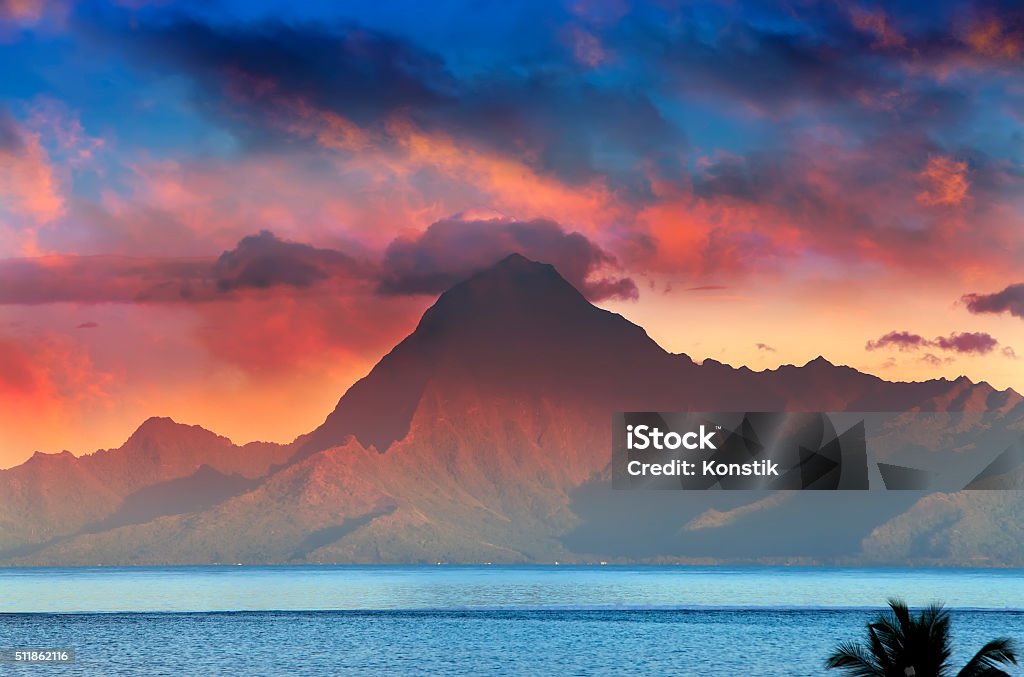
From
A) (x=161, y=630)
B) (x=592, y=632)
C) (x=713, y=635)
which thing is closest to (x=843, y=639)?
(x=713, y=635)

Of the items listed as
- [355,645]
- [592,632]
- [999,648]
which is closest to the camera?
[999,648]

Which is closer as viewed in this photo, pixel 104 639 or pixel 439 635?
pixel 104 639

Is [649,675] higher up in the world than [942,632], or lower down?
lower down

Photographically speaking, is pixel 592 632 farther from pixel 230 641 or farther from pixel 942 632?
pixel 942 632

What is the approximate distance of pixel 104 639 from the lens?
156 m

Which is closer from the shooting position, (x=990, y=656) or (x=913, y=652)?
(x=990, y=656)

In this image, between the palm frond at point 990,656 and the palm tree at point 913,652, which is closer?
the palm frond at point 990,656

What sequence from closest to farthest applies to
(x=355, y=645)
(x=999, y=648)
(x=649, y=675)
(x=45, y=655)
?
(x=999, y=648) < (x=649, y=675) < (x=45, y=655) < (x=355, y=645)

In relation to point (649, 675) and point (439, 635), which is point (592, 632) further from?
point (649, 675)

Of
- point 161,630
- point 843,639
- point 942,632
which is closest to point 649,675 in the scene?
point 843,639

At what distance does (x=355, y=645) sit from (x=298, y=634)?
21.1 m

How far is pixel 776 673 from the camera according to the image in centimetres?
11575

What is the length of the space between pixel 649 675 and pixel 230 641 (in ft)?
204

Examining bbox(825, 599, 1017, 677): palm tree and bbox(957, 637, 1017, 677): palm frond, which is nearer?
bbox(957, 637, 1017, 677): palm frond
